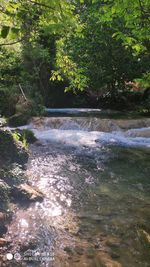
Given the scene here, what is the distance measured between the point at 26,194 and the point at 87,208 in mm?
1364

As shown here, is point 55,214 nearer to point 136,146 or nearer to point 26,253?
point 26,253

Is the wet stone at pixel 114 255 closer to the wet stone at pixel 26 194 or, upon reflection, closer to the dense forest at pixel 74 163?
the dense forest at pixel 74 163

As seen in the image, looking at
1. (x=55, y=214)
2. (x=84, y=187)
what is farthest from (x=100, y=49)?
(x=55, y=214)

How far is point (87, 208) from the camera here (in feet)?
24.7

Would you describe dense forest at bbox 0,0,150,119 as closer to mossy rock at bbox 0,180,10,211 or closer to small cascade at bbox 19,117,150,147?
small cascade at bbox 19,117,150,147

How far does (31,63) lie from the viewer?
26203 mm

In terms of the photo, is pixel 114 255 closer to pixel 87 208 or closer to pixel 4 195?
pixel 87 208

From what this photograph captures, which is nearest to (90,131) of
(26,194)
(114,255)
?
(26,194)

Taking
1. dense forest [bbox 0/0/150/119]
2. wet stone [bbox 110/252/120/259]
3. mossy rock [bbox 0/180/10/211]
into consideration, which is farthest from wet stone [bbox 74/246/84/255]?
dense forest [bbox 0/0/150/119]

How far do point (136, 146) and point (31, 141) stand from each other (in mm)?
4277

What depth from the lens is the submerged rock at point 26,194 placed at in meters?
7.74

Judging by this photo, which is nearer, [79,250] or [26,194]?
[79,250]

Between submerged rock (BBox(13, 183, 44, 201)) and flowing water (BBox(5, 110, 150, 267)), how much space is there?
8.1 inches

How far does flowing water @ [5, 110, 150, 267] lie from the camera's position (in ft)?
18.1
